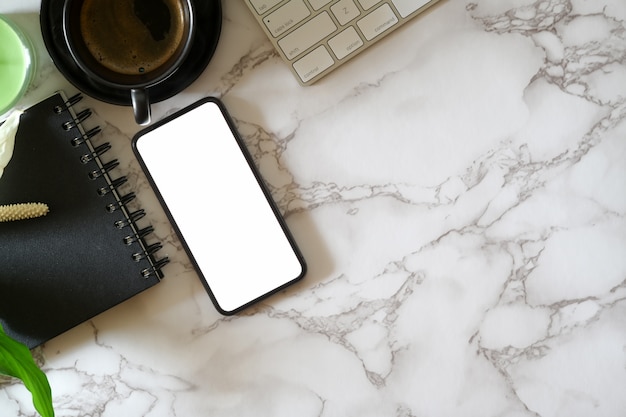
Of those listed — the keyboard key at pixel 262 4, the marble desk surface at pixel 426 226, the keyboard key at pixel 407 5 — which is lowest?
the marble desk surface at pixel 426 226

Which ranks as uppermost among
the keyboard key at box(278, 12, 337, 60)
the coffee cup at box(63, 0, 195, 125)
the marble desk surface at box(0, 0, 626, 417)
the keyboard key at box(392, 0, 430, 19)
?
the coffee cup at box(63, 0, 195, 125)

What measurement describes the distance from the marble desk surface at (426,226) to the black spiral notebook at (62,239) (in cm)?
3

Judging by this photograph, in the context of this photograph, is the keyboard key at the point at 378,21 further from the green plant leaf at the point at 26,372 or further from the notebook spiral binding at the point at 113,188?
the green plant leaf at the point at 26,372

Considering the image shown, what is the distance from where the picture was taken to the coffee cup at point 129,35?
0.66m

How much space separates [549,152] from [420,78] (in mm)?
151

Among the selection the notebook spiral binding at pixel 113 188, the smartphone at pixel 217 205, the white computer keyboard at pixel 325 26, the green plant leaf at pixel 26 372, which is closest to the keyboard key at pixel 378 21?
the white computer keyboard at pixel 325 26

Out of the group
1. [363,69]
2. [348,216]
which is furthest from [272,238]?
[363,69]

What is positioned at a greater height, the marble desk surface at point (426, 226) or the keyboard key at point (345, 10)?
the keyboard key at point (345, 10)

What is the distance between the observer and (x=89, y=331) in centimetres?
70

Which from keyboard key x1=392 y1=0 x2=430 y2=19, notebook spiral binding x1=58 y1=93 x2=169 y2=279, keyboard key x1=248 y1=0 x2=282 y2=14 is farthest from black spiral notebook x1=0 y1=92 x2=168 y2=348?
keyboard key x1=392 y1=0 x2=430 y2=19

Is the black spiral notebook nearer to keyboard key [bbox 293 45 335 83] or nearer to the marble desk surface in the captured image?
the marble desk surface

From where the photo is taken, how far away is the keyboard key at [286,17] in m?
0.67

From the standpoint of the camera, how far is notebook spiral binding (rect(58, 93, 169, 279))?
676 millimetres

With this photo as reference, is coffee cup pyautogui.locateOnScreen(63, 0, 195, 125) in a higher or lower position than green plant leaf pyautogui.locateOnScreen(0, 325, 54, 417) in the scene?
higher
